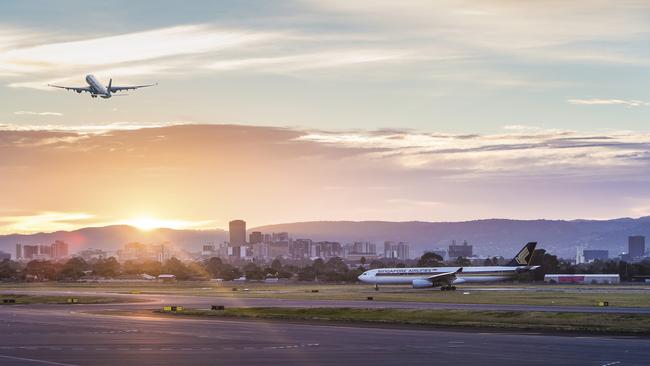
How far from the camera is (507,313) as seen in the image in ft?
219

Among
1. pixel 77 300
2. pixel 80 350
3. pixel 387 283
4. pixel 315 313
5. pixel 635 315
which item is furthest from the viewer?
pixel 387 283

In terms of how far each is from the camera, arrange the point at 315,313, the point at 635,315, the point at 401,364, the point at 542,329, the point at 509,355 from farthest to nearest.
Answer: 1. the point at 315,313
2. the point at 635,315
3. the point at 542,329
4. the point at 509,355
5. the point at 401,364

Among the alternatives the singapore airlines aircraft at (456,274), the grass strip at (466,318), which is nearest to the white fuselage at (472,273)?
the singapore airlines aircraft at (456,274)

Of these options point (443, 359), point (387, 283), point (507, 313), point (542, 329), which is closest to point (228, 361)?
point (443, 359)

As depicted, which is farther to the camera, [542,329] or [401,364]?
[542,329]

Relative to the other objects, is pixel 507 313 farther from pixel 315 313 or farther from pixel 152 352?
pixel 152 352

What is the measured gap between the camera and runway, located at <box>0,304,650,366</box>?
134 feet

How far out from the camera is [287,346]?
1858 inches

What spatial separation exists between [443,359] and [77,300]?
2651 inches

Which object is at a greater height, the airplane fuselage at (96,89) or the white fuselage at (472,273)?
the airplane fuselage at (96,89)

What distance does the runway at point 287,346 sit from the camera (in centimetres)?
4075

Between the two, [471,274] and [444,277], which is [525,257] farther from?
[444,277]

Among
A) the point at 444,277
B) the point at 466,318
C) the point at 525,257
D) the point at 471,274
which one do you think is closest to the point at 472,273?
the point at 471,274

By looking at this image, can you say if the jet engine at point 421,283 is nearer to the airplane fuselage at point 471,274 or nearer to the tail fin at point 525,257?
the airplane fuselage at point 471,274
